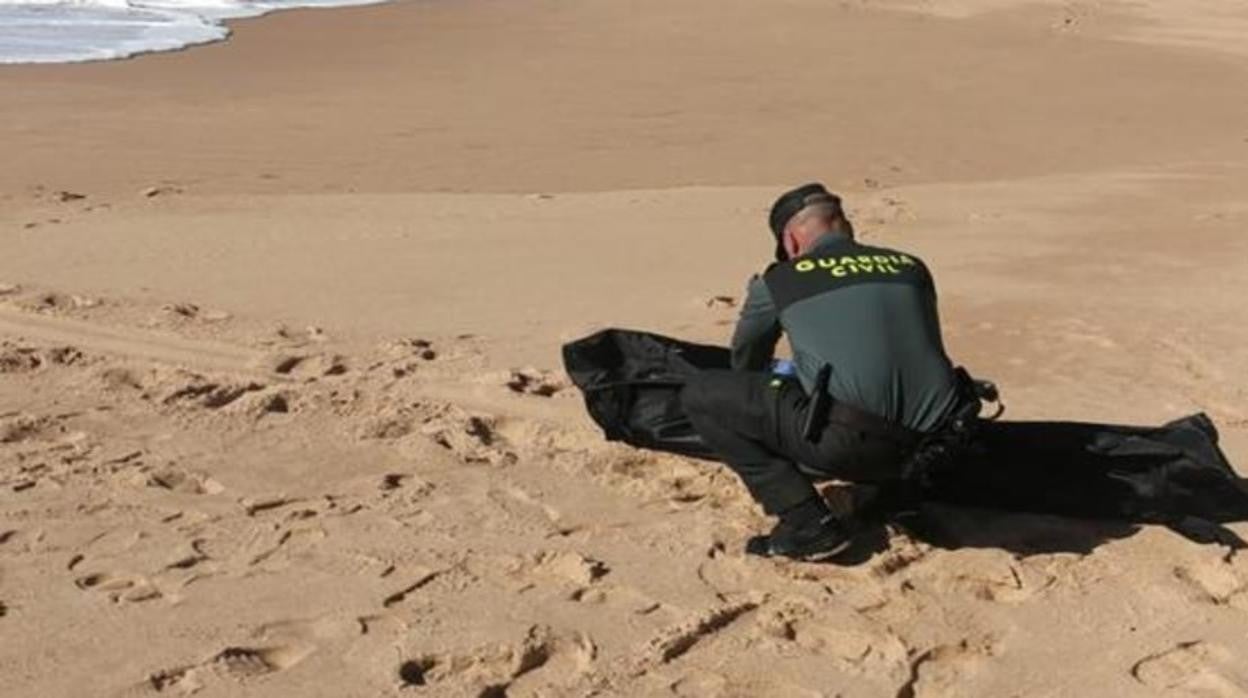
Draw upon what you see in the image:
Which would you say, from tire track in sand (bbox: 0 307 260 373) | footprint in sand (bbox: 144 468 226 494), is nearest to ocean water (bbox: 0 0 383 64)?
tire track in sand (bbox: 0 307 260 373)

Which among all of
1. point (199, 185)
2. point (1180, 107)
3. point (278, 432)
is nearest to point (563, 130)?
point (199, 185)

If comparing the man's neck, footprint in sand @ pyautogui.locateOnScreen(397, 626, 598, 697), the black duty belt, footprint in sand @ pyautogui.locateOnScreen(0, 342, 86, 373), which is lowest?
footprint in sand @ pyautogui.locateOnScreen(0, 342, 86, 373)

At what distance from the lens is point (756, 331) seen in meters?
4.33

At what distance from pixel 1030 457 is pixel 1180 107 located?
38.0 feet

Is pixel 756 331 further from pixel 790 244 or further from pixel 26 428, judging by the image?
pixel 26 428

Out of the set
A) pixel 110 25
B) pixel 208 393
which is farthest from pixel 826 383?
pixel 110 25

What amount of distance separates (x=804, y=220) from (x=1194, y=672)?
148cm

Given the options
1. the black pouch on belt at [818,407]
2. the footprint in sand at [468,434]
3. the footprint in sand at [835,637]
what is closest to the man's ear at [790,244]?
the black pouch on belt at [818,407]

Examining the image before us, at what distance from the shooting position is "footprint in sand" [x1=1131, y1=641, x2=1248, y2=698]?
3.63m

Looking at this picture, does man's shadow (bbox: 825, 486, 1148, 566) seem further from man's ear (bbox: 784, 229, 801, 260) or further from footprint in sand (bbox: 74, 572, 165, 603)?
footprint in sand (bbox: 74, 572, 165, 603)

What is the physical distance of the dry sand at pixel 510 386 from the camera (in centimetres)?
376

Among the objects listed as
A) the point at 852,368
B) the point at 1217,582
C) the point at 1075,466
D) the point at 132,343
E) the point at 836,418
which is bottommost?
the point at 132,343

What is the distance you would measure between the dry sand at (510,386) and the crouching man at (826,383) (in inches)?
8.5

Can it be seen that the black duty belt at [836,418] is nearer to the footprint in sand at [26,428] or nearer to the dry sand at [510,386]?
the dry sand at [510,386]
